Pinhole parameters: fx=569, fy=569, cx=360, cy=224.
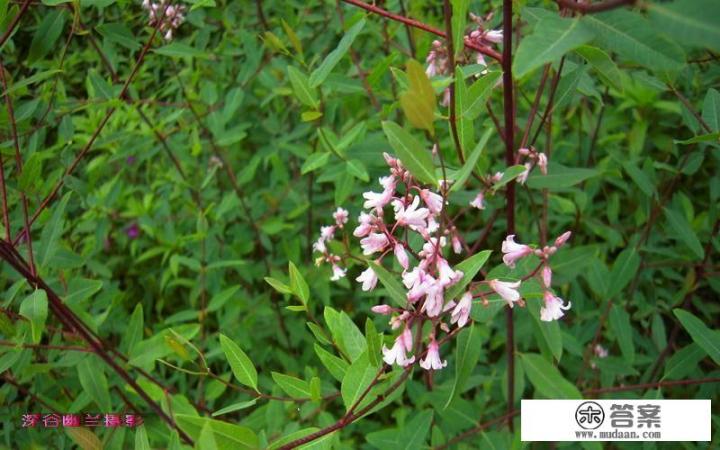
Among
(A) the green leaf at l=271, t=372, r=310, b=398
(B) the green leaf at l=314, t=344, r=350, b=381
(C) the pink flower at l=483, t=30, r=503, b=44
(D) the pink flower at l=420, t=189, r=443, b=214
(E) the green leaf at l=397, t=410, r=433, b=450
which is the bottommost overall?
(E) the green leaf at l=397, t=410, r=433, b=450

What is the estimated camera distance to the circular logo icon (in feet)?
4.22

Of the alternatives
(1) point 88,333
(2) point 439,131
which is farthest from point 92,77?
(2) point 439,131

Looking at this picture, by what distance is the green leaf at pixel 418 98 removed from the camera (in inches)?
29.3

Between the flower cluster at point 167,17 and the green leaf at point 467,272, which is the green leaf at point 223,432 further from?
the flower cluster at point 167,17

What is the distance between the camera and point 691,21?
0.55 meters

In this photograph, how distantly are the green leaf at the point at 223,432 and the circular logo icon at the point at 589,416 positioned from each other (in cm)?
76

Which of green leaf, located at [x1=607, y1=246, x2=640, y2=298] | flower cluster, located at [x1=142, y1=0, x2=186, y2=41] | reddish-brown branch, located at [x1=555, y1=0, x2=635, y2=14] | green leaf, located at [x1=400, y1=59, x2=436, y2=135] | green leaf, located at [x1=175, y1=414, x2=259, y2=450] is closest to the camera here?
reddish-brown branch, located at [x1=555, y1=0, x2=635, y2=14]

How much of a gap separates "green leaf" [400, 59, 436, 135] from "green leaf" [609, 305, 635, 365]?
114 centimetres

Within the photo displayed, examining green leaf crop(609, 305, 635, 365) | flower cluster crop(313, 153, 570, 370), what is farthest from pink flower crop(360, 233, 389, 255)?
green leaf crop(609, 305, 635, 365)

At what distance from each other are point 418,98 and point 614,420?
0.99 m

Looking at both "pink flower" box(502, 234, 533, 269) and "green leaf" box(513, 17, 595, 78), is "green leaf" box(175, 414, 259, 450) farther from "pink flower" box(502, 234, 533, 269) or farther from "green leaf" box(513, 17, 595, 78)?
"green leaf" box(513, 17, 595, 78)

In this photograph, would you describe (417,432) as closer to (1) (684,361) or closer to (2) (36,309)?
(1) (684,361)

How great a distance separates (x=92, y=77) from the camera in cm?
177

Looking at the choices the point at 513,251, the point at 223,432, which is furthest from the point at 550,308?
the point at 223,432
